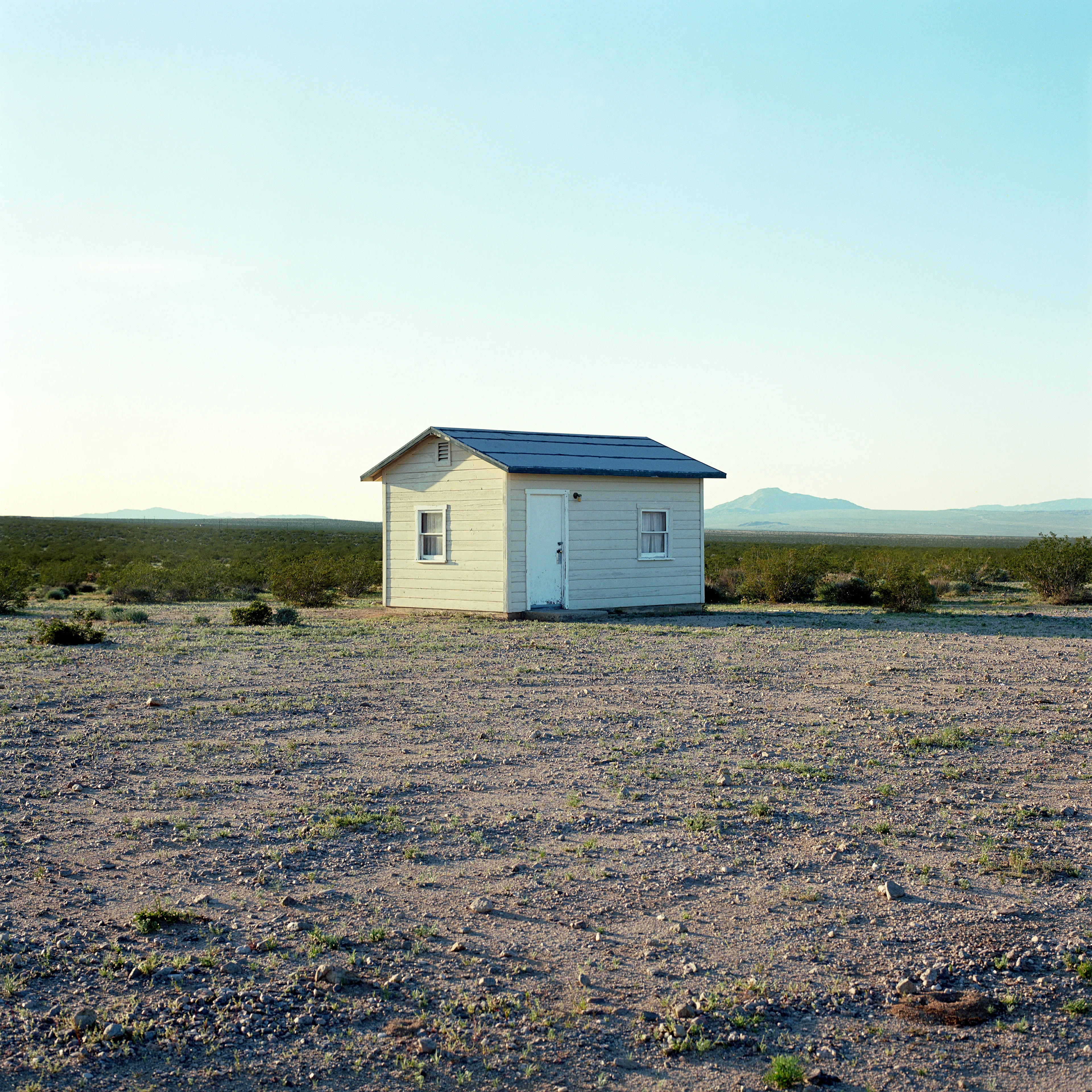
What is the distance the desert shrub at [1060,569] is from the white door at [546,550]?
13.7 meters

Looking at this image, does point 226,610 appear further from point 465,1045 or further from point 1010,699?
point 465,1045

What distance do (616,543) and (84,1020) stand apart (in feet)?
60.5

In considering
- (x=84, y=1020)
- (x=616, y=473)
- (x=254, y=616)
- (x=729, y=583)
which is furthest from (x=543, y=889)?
(x=729, y=583)

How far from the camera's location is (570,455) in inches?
883

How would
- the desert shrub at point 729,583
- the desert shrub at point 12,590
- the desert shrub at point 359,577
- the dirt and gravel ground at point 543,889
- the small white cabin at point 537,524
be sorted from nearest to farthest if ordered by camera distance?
the dirt and gravel ground at point 543,889, the small white cabin at point 537,524, the desert shrub at point 12,590, the desert shrub at point 359,577, the desert shrub at point 729,583

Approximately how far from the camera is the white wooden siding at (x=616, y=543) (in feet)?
68.0

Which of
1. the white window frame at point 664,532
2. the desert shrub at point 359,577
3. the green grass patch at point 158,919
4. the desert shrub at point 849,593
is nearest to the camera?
the green grass patch at point 158,919

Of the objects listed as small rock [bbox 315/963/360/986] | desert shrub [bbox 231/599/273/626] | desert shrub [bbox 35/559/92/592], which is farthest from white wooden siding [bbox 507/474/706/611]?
desert shrub [bbox 35/559/92/592]

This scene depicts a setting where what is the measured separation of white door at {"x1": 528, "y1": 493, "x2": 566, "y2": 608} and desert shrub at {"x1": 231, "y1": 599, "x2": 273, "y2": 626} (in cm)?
494

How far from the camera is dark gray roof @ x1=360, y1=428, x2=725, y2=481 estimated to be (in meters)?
21.0

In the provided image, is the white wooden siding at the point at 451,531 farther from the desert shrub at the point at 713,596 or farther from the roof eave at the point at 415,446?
the desert shrub at the point at 713,596

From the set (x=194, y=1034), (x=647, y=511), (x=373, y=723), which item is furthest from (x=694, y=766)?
(x=647, y=511)

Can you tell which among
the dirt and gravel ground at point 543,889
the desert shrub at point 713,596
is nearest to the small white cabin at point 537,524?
the desert shrub at point 713,596

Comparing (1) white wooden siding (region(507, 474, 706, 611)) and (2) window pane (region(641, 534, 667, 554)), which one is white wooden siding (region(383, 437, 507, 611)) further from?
(2) window pane (region(641, 534, 667, 554))
